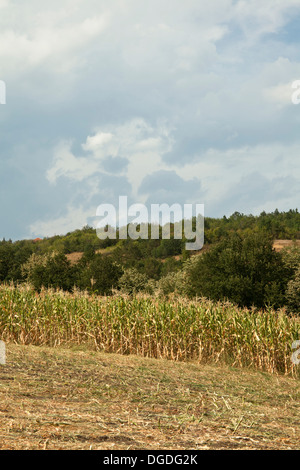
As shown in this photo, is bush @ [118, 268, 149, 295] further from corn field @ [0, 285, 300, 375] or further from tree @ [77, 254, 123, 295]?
corn field @ [0, 285, 300, 375]

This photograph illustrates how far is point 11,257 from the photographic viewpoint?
69812mm

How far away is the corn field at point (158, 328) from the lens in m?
13.2

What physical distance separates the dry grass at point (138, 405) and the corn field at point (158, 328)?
1.25 m

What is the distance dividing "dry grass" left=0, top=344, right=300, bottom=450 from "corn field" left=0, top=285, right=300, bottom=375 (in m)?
1.25

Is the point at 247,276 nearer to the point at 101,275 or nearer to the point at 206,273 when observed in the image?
the point at 206,273

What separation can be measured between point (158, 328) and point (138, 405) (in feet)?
22.2

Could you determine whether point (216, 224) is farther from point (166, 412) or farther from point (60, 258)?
point (166, 412)

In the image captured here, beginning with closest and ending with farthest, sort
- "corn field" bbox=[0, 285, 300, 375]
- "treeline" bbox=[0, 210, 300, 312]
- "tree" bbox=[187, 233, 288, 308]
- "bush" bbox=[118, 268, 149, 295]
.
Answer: "corn field" bbox=[0, 285, 300, 375]
"tree" bbox=[187, 233, 288, 308]
"treeline" bbox=[0, 210, 300, 312]
"bush" bbox=[118, 268, 149, 295]

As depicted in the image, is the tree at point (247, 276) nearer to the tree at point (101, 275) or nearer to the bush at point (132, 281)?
the bush at point (132, 281)

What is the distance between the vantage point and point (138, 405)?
7.21 m

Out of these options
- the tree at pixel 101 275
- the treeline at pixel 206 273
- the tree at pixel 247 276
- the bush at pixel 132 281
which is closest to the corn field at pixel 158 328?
the treeline at pixel 206 273

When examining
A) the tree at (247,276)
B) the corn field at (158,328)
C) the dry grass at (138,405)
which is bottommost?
the dry grass at (138,405)

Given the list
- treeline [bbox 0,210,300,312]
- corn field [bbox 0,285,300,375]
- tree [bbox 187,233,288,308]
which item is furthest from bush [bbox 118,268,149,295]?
corn field [bbox 0,285,300,375]

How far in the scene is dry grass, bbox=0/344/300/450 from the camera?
5367mm
